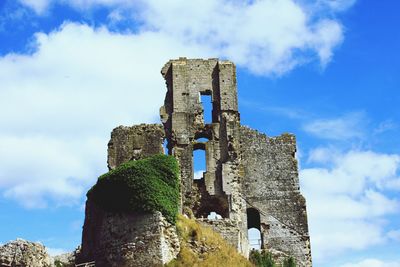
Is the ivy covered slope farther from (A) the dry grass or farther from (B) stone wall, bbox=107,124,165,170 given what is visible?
(B) stone wall, bbox=107,124,165,170

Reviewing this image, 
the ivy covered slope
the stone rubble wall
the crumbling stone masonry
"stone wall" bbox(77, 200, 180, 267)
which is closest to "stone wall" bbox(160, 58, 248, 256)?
the crumbling stone masonry

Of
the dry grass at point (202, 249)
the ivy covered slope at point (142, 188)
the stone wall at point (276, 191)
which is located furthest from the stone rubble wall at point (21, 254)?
the stone wall at point (276, 191)

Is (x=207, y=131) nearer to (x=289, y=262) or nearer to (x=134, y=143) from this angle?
(x=134, y=143)

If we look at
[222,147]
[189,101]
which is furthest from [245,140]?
[189,101]

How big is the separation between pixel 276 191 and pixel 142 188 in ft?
41.2

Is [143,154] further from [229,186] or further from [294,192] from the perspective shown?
[294,192]

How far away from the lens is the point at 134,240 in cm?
2583

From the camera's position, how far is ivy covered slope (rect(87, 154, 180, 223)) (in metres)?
26.3

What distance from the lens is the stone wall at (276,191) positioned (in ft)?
119

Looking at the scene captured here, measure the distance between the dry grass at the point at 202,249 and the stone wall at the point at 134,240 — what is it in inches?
21.9

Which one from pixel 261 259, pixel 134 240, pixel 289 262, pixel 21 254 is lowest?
pixel 21 254

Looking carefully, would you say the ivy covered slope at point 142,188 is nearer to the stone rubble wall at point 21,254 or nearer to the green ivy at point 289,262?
the stone rubble wall at point 21,254

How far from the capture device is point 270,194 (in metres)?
37.3

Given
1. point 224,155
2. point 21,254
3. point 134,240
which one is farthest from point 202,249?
point 224,155
